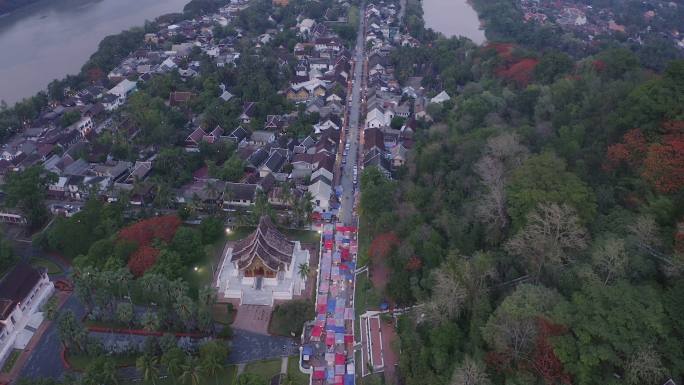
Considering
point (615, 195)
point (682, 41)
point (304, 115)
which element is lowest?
point (682, 41)

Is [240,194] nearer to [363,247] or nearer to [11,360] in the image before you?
[363,247]

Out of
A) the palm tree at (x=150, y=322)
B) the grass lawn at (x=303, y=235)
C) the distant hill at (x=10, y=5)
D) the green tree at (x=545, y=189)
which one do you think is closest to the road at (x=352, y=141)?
the grass lawn at (x=303, y=235)

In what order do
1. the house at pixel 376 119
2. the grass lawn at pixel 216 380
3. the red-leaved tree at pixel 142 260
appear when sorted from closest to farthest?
the grass lawn at pixel 216 380 < the red-leaved tree at pixel 142 260 < the house at pixel 376 119

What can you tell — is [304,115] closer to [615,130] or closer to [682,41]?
[615,130]

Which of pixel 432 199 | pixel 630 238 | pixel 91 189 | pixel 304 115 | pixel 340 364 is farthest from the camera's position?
pixel 304 115

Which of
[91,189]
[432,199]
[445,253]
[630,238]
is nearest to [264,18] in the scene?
[91,189]

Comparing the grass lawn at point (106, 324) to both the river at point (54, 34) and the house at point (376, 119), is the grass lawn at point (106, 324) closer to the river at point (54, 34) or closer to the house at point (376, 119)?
the house at point (376, 119)

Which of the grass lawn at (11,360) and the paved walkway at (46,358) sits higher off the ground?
the grass lawn at (11,360)
